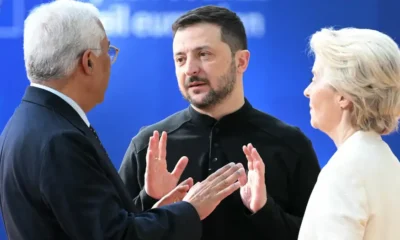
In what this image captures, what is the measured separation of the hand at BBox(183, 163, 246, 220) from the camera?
1.66m

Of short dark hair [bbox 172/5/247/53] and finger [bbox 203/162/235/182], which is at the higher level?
short dark hair [bbox 172/5/247/53]

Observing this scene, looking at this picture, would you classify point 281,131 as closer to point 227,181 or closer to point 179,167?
point 179,167

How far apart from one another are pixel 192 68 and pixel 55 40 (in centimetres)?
69

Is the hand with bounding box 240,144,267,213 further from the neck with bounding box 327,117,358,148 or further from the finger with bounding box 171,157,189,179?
the neck with bounding box 327,117,358,148

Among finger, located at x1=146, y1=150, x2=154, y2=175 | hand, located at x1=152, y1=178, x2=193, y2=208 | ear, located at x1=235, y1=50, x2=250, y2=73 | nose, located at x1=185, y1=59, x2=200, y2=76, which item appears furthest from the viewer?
ear, located at x1=235, y1=50, x2=250, y2=73

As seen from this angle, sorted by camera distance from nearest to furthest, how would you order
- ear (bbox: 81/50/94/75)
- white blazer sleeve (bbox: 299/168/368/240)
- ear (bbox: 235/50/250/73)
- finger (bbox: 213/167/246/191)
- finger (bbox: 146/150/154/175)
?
white blazer sleeve (bbox: 299/168/368/240)
ear (bbox: 81/50/94/75)
finger (bbox: 213/167/246/191)
finger (bbox: 146/150/154/175)
ear (bbox: 235/50/250/73)

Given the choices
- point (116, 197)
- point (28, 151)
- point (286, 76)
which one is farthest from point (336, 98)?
point (286, 76)

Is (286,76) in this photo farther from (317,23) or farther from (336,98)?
(336,98)

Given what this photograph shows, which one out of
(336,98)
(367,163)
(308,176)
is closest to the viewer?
(367,163)

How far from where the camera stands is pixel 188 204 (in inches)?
64.3

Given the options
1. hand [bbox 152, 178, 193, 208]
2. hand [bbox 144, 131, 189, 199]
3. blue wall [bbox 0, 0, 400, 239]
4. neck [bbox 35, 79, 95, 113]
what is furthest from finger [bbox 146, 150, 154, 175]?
blue wall [bbox 0, 0, 400, 239]

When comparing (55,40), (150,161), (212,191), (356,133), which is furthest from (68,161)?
(356,133)

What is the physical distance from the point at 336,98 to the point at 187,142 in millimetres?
762

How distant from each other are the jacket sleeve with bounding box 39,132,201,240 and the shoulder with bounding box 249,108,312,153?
0.79m
